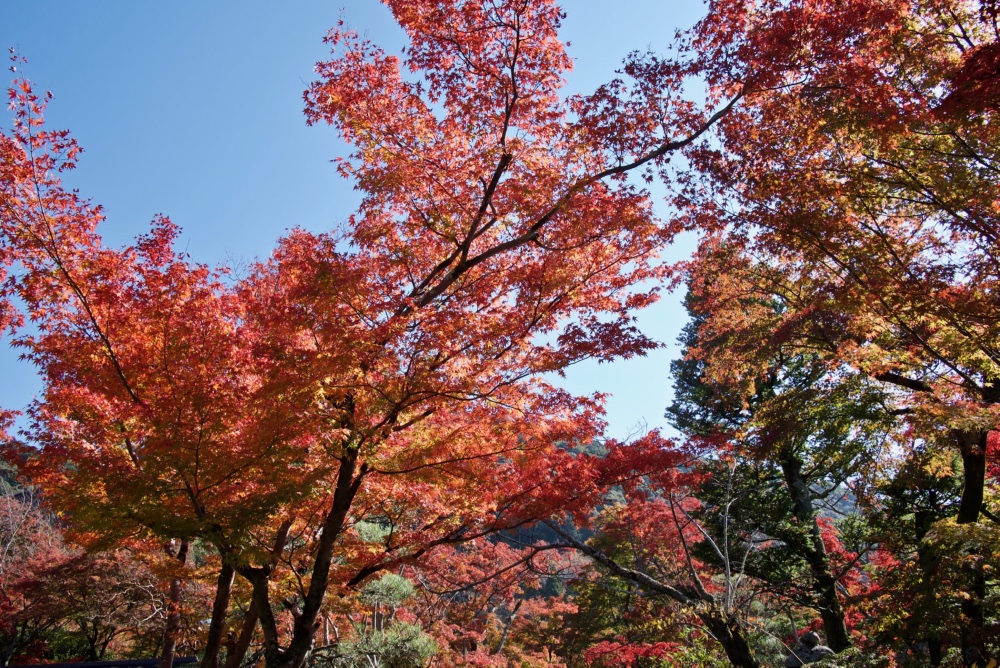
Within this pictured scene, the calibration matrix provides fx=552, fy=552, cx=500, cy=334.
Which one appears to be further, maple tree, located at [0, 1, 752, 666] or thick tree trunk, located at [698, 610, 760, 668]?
thick tree trunk, located at [698, 610, 760, 668]

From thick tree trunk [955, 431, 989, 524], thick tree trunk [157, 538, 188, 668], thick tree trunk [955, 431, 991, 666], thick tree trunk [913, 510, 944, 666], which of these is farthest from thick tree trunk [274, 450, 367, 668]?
thick tree trunk [955, 431, 989, 524]

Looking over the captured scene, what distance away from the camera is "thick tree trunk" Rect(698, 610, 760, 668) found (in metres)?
8.37

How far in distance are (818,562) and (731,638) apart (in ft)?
26.5

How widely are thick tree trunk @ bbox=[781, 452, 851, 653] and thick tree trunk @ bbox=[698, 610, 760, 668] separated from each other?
18.7ft

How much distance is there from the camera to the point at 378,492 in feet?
26.0

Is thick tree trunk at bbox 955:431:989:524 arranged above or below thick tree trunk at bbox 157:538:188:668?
above

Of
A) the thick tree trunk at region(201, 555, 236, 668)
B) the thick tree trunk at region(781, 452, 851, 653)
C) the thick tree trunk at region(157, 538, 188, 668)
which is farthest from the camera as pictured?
the thick tree trunk at region(781, 452, 851, 653)

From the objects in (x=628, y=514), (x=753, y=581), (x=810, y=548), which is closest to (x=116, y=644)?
(x=628, y=514)

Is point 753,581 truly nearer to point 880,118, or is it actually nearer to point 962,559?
point 962,559

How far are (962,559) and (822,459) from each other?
3.26 meters

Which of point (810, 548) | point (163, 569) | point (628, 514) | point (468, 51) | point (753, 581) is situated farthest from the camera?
point (753, 581)

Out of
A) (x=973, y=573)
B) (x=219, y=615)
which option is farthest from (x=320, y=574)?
(x=973, y=573)

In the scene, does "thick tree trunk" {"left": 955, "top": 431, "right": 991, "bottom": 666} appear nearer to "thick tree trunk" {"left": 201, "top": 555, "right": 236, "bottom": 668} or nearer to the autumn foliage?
the autumn foliage

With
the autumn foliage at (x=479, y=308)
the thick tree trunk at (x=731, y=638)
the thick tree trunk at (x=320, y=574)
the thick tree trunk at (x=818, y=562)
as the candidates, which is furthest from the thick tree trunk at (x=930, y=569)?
the thick tree trunk at (x=320, y=574)
